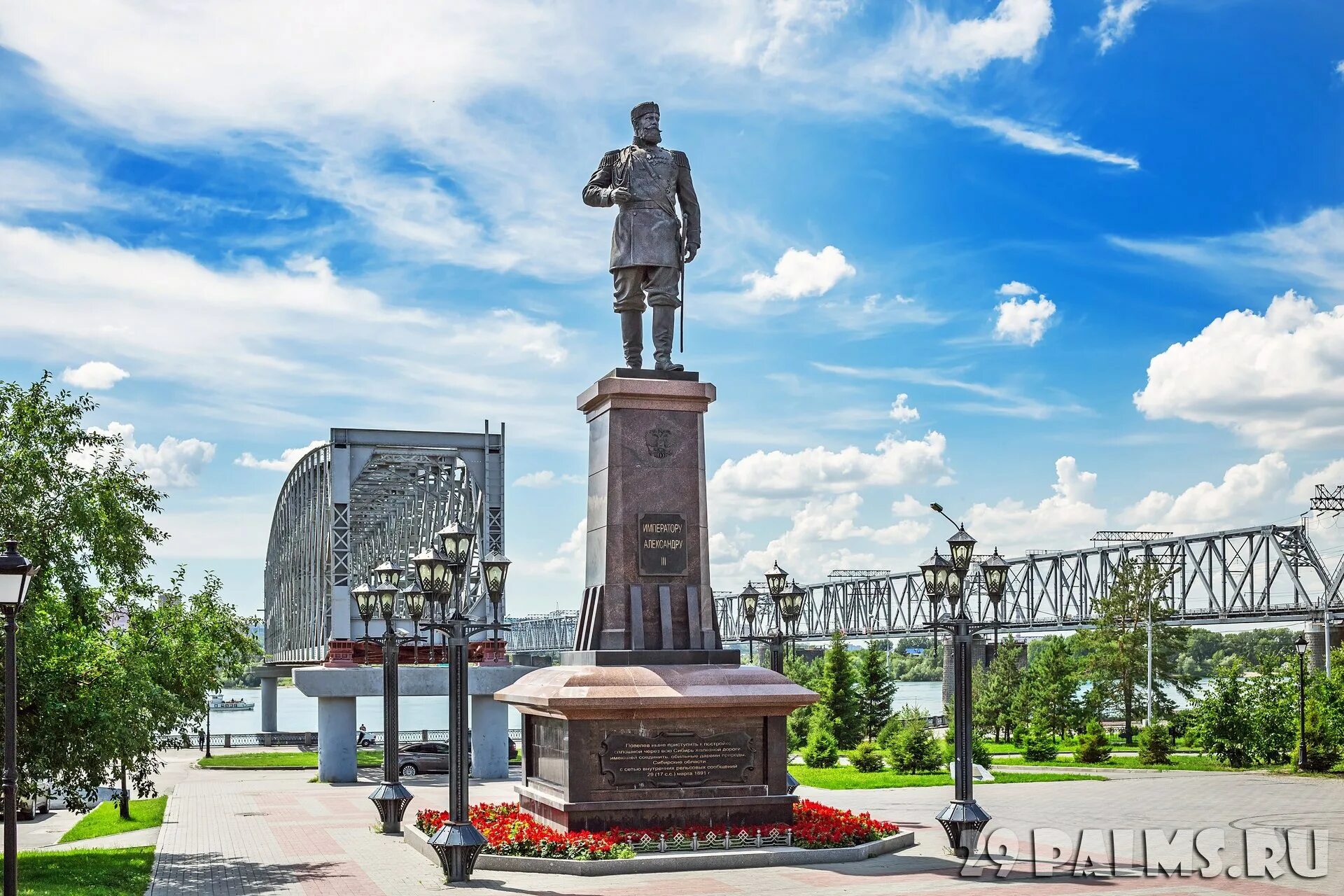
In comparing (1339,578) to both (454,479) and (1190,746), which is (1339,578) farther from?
(454,479)

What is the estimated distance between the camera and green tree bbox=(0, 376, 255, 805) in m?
18.1

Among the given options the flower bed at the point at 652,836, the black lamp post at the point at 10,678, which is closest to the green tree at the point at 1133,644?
the flower bed at the point at 652,836

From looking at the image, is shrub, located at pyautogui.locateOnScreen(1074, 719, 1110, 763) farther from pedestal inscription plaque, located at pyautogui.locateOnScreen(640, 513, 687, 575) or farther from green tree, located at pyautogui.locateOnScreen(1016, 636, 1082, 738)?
pedestal inscription plaque, located at pyautogui.locateOnScreen(640, 513, 687, 575)

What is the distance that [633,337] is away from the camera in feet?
68.5

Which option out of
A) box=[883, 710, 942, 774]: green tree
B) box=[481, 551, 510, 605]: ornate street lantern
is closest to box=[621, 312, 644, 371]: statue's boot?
box=[481, 551, 510, 605]: ornate street lantern

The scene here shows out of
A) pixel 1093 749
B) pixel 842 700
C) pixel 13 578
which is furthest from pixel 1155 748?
pixel 13 578

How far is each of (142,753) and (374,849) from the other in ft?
12.8

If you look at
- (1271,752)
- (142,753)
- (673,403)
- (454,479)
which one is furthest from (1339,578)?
(142,753)

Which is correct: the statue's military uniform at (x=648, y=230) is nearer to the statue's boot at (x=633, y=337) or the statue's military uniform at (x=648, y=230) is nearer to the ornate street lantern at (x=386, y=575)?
the statue's boot at (x=633, y=337)

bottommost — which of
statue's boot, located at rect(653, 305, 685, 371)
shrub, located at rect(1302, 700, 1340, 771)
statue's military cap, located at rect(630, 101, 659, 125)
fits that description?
shrub, located at rect(1302, 700, 1340, 771)

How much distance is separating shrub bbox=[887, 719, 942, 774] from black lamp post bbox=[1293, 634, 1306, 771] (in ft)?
29.5

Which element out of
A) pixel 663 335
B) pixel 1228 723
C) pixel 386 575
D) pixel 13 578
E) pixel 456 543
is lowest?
pixel 1228 723

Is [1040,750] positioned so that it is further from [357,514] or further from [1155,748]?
[357,514]

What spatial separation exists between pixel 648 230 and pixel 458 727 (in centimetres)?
824
